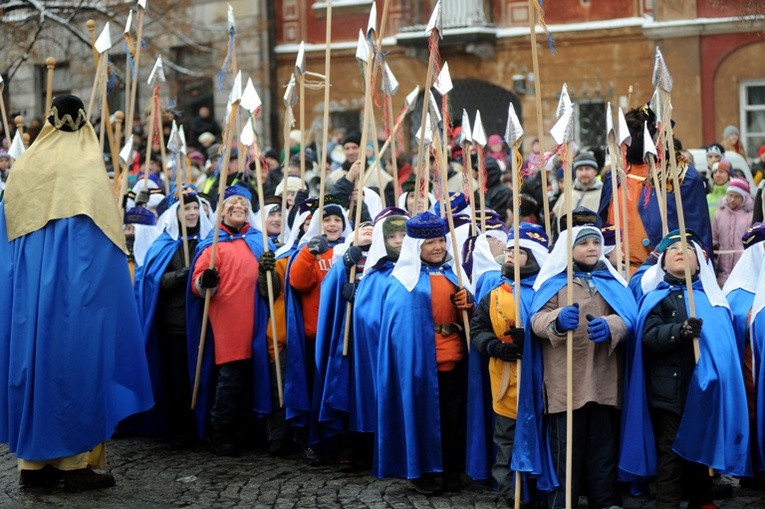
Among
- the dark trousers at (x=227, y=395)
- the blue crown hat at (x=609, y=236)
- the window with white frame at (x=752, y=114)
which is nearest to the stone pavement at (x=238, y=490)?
the dark trousers at (x=227, y=395)

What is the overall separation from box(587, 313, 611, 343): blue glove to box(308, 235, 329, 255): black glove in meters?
2.23

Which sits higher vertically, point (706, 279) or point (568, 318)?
point (706, 279)

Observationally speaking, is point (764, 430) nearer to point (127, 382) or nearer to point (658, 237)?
point (658, 237)

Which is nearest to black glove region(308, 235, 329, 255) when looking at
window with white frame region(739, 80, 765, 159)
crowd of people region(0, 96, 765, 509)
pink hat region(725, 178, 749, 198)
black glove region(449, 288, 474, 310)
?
crowd of people region(0, 96, 765, 509)

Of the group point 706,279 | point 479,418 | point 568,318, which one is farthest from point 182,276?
point 706,279

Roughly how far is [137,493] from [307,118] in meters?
18.0

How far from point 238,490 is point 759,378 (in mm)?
3044

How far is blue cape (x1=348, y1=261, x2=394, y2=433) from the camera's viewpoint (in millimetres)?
8656

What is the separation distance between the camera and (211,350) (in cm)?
978

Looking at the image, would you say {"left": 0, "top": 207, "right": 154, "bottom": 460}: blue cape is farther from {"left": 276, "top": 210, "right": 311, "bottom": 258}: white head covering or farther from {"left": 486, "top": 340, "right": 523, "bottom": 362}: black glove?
{"left": 486, "top": 340, "right": 523, "bottom": 362}: black glove

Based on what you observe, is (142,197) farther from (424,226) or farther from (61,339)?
(424,226)

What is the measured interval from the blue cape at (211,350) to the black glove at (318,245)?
2.20ft

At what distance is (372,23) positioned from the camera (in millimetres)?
9453

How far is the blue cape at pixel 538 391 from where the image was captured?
7699mm
